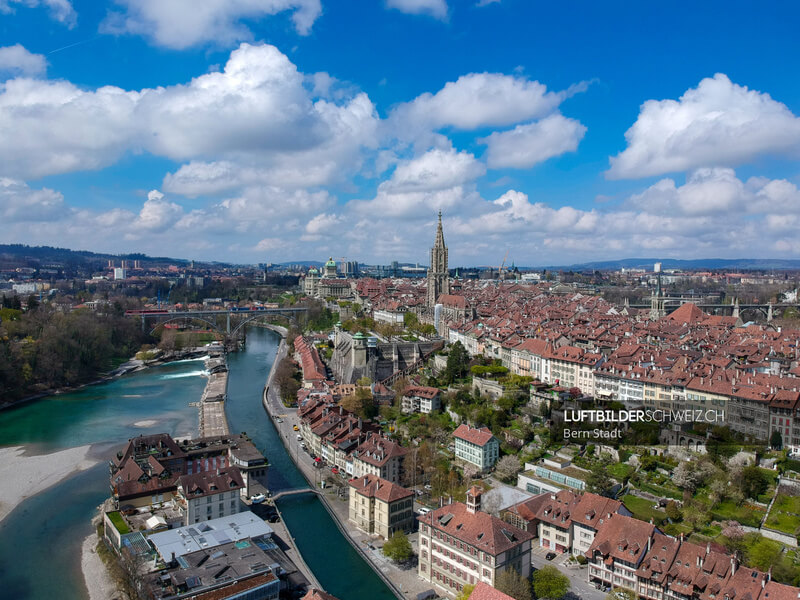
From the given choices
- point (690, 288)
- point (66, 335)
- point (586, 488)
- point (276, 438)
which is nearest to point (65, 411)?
point (66, 335)

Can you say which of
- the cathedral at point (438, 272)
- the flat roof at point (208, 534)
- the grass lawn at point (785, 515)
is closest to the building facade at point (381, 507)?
the flat roof at point (208, 534)

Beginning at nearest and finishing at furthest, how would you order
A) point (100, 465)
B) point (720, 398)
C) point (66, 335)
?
point (720, 398) < point (100, 465) < point (66, 335)

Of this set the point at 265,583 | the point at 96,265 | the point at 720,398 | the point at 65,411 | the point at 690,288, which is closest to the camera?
the point at 265,583

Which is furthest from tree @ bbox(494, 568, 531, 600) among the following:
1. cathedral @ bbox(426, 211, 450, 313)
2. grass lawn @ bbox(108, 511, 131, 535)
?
cathedral @ bbox(426, 211, 450, 313)

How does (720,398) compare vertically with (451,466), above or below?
above

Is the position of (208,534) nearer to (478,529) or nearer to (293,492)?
(293,492)

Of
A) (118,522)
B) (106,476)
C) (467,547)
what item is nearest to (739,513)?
(467,547)

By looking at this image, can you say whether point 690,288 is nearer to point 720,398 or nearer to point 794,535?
point 720,398
